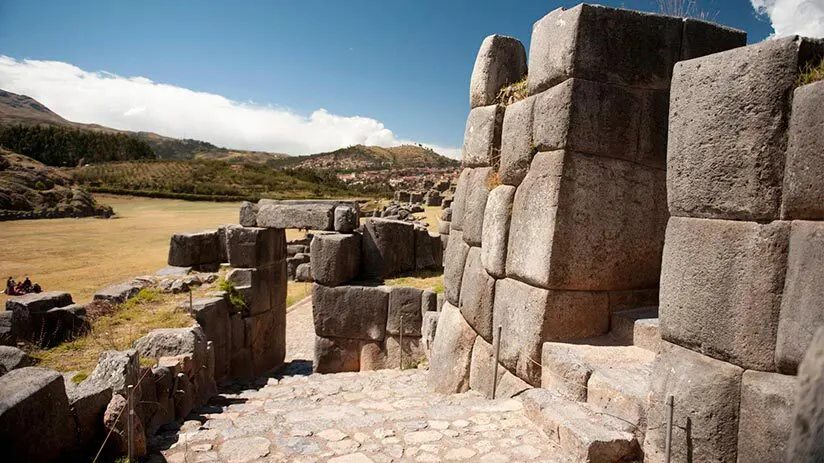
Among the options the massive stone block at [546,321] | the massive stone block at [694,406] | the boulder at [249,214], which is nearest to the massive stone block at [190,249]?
the boulder at [249,214]

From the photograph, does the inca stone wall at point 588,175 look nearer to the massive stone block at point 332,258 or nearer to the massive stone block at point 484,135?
the massive stone block at point 484,135

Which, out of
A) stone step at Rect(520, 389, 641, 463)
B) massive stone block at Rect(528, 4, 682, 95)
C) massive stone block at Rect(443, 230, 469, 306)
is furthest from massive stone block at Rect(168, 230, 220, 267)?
stone step at Rect(520, 389, 641, 463)

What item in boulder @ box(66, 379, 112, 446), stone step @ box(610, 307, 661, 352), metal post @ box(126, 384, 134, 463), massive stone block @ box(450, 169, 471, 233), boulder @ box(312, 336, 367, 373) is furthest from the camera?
boulder @ box(312, 336, 367, 373)

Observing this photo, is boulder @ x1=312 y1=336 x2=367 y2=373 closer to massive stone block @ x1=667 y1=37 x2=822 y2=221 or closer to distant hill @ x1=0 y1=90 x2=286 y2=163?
massive stone block @ x1=667 y1=37 x2=822 y2=221

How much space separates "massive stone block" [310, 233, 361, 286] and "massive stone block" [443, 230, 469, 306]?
3.09 metres

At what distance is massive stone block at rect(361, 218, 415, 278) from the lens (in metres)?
10.6

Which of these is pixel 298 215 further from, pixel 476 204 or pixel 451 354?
pixel 451 354

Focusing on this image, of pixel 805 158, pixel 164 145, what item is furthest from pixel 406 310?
pixel 164 145

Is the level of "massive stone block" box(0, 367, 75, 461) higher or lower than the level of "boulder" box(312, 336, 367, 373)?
higher

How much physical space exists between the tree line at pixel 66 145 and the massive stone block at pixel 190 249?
67.9m

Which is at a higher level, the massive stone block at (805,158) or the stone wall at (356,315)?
the massive stone block at (805,158)

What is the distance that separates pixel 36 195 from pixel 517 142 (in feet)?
119

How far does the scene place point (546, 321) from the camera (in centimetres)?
470

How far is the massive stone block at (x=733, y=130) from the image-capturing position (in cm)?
262
